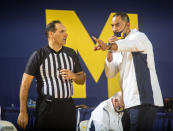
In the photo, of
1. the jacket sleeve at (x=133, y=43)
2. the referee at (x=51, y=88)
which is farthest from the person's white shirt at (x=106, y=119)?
the jacket sleeve at (x=133, y=43)

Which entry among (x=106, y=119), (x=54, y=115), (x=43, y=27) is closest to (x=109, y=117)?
(x=106, y=119)

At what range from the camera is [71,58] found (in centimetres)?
261

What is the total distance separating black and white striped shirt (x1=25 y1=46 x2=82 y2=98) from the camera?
2.45 m

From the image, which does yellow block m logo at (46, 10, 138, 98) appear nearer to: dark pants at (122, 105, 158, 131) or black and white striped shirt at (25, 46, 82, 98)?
black and white striped shirt at (25, 46, 82, 98)

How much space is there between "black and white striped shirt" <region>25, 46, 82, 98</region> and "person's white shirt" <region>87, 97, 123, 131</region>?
73 centimetres

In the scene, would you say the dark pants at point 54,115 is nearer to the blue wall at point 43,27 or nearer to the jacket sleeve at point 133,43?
the jacket sleeve at point 133,43

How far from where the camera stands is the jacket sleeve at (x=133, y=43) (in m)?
2.14

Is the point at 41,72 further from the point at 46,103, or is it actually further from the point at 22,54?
the point at 22,54

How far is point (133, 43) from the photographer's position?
221 centimetres

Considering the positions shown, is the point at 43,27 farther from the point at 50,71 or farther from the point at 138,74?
the point at 138,74

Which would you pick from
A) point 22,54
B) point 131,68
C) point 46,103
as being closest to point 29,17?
point 22,54

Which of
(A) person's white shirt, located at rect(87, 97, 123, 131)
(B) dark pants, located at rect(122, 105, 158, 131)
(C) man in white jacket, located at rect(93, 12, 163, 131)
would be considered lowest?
(A) person's white shirt, located at rect(87, 97, 123, 131)

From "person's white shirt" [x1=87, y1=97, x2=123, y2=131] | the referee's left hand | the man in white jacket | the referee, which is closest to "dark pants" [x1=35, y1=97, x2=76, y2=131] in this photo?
the referee

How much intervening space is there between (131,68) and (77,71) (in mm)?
580
